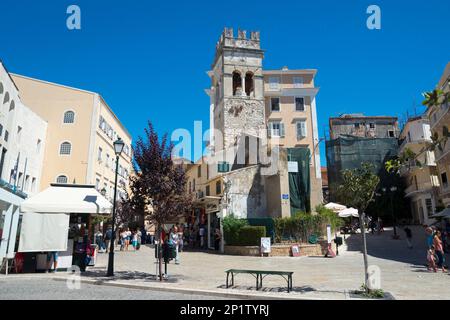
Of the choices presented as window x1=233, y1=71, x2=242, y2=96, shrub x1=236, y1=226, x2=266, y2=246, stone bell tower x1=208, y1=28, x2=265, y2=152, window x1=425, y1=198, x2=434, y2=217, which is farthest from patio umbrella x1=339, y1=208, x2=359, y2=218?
window x1=425, y1=198, x2=434, y2=217

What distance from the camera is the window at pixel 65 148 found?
28.5m

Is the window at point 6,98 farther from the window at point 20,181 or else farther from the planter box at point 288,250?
the planter box at point 288,250

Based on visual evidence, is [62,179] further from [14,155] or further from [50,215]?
[50,215]

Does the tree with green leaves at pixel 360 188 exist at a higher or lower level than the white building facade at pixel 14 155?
lower

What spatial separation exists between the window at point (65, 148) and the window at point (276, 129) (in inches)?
824

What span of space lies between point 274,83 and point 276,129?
5.98 metres

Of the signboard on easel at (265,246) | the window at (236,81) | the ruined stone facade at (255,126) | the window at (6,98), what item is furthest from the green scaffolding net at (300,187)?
the window at (6,98)

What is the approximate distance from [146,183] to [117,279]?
323cm

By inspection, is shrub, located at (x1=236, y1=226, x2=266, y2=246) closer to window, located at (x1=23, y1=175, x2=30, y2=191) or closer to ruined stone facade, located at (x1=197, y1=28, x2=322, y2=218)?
ruined stone facade, located at (x1=197, y1=28, x2=322, y2=218)

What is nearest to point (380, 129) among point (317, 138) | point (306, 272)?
point (317, 138)

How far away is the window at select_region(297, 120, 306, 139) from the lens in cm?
3832

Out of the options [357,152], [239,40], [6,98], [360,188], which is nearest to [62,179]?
[6,98]

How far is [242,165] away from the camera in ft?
102
